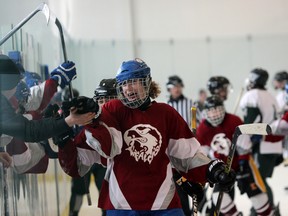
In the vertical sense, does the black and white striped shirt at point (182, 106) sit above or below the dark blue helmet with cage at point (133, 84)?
below

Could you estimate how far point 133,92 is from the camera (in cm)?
240

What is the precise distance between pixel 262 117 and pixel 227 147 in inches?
28.9

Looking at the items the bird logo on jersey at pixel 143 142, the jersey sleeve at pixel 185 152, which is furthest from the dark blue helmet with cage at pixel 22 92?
the jersey sleeve at pixel 185 152

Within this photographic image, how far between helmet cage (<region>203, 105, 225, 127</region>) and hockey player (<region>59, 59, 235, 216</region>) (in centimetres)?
150

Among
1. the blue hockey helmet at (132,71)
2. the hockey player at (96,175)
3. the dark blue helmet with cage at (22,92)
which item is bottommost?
the hockey player at (96,175)

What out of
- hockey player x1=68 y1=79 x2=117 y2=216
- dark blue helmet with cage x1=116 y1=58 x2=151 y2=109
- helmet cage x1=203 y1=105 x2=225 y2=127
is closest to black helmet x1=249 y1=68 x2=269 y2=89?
helmet cage x1=203 y1=105 x2=225 y2=127

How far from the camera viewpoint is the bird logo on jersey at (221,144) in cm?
393

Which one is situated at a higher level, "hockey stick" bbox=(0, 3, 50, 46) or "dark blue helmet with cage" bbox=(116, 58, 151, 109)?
"hockey stick" bbox=(0, 3, 50, 46)

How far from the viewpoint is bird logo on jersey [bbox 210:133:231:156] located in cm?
393

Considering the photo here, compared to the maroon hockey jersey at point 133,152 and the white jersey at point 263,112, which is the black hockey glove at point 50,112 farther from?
the white jersey at point 263,112

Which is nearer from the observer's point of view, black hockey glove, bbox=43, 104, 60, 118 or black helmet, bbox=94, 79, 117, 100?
black hockey glove, bbox=43, 104, 60, 118

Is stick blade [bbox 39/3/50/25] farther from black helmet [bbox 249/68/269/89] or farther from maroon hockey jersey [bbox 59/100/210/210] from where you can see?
black helmet [bbox 249/68/269/89]

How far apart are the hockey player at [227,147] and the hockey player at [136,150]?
1474 mm

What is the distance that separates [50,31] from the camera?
3926 mm
